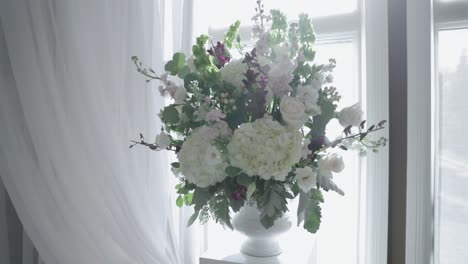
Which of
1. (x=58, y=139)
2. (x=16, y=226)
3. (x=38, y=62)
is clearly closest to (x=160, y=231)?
(x=58, y=139)

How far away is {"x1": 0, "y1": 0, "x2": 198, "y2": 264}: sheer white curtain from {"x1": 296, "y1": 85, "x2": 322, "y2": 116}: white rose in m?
0.63

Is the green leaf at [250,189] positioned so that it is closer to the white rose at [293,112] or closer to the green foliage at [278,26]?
the white rose at [293,112]

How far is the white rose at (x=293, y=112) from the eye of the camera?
0.72m

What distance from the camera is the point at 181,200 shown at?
96cm

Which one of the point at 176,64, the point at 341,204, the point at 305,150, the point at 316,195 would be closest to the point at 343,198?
the point at 341,204

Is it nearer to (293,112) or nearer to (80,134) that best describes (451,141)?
(293,112)

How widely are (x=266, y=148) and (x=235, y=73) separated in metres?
0.20

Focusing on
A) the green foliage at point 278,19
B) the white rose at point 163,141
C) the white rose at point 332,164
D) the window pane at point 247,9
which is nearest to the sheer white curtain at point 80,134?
the window pane at point 247,9

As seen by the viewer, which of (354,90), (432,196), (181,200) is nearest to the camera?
(181,200)

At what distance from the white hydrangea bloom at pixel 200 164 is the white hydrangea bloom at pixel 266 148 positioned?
0.06 m

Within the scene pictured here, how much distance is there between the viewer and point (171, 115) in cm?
84

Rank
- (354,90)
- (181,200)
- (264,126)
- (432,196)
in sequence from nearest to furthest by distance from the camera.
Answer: (264,126) → (181,200) → (432,196) → (354,90)

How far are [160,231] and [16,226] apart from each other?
60cm

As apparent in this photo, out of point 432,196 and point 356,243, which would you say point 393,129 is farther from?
point 356,243
